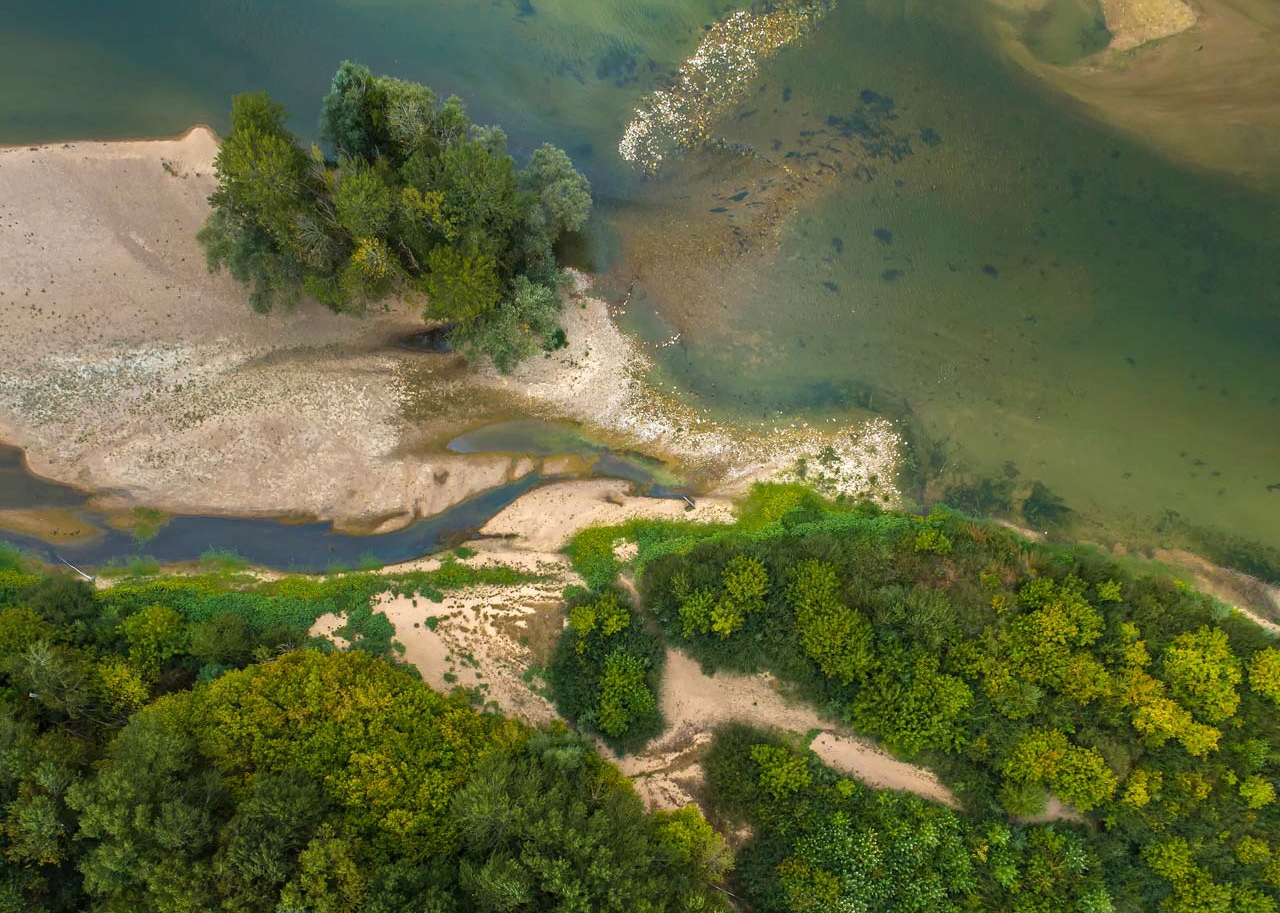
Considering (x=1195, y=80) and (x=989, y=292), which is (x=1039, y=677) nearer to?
(x=989, y=292)

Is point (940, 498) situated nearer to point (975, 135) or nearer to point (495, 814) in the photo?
point (975, 135)

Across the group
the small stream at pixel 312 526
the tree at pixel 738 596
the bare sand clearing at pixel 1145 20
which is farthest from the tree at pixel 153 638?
the bare sand clearing at pixel 1145 20

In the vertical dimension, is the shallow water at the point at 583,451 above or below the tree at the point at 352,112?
below

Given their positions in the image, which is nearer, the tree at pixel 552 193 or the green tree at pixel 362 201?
the green tree at pixel 362 201

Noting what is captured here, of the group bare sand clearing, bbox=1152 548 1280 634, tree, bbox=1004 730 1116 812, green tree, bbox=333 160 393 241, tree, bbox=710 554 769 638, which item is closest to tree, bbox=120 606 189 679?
green tree, bbox=333 160 393 241

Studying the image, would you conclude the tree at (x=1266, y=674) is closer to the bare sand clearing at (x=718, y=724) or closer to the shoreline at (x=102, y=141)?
the bare sand clearing at (x=718, y=724)

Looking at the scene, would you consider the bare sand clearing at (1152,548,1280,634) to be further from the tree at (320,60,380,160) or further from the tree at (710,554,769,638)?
the tree at (320,60,380,160)
